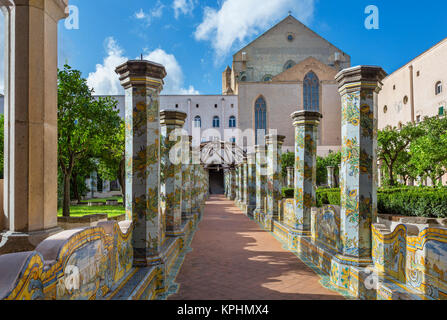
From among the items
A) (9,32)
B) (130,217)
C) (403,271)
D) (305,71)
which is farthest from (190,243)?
(305,71)

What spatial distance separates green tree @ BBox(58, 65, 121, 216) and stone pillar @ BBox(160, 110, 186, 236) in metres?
7.15

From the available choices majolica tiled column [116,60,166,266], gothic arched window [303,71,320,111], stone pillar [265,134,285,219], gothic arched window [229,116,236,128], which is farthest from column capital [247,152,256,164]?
gothic arched window [303,71,320,111]

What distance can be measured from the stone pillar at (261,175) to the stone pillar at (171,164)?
5743 mm

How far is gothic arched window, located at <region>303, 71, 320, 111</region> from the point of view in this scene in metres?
45.2

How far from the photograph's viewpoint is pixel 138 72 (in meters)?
5.12

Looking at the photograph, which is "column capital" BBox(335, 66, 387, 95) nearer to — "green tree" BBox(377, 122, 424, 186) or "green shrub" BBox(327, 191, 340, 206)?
"green shrub" BBox(327, 191, 340, 206)

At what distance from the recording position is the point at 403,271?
4.30 m

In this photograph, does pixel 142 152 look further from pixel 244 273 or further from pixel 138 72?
pixel 244 273

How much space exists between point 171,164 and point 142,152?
12.2ft

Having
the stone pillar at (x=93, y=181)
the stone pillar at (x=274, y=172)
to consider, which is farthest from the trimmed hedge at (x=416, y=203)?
the stone pillar at (x=93, y=181)

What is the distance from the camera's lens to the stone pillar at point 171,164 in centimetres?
838

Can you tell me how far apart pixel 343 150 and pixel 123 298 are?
4.12 m

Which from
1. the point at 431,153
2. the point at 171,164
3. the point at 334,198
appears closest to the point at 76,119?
the point at 171,164
